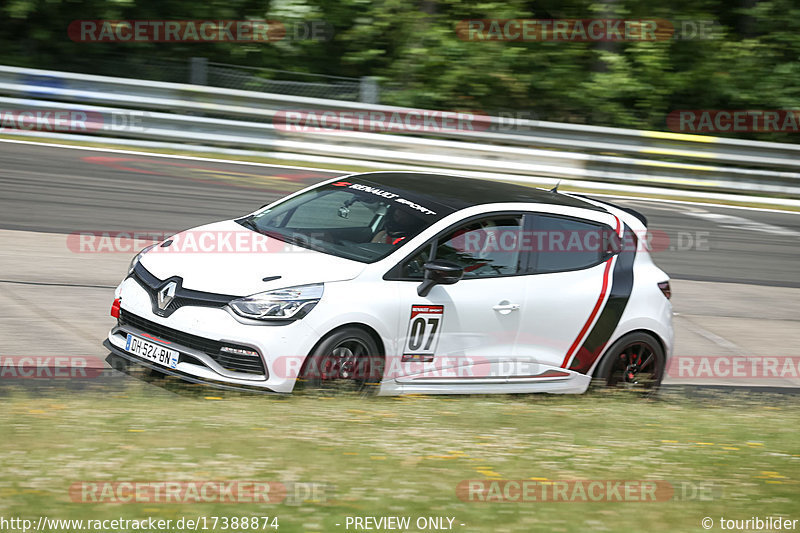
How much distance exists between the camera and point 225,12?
18438 millimetres

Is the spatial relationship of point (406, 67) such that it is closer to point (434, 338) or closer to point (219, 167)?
point (219, 167)

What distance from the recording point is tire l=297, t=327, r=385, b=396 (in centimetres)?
608

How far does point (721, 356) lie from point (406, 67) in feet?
36.9

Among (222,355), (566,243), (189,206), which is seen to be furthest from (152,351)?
(189,206)

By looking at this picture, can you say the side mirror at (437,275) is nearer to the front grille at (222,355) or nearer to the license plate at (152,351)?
the front grille at (222,355)

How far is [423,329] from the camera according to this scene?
21.5 ft

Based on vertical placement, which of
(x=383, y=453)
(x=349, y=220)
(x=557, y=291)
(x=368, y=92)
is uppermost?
(x=368, y=92)

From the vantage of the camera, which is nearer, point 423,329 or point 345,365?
point 345,365

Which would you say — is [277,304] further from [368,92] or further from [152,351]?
[368,92]

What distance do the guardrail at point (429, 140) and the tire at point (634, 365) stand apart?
8980 mm

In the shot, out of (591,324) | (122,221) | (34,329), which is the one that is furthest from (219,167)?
(591,324)

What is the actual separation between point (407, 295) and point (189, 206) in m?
6.51

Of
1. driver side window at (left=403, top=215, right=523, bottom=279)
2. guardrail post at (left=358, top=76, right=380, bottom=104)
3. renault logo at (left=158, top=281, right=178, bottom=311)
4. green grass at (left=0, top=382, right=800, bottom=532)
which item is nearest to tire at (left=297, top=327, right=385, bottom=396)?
green grass at (left=0, top=382, right=800, bottom=532)

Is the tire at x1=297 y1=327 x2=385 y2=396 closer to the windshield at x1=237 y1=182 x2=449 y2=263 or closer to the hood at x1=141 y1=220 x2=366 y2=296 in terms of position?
the hood at x1=141 y1=220 x2=366 y2=296
